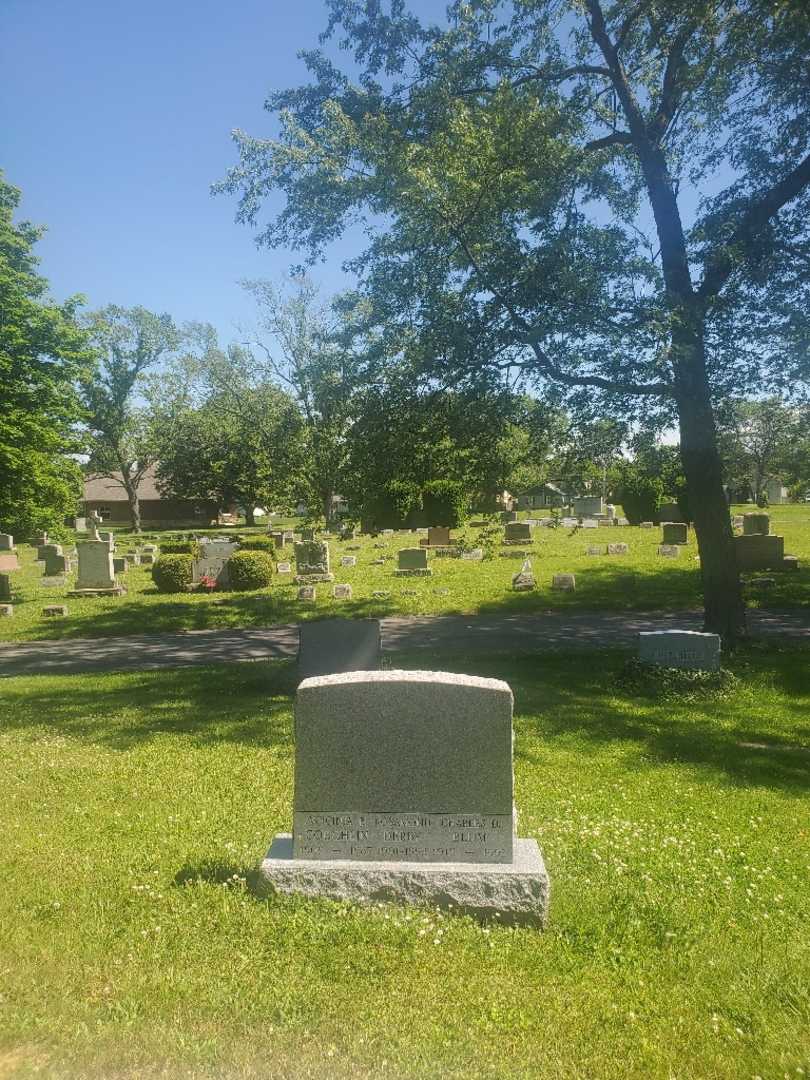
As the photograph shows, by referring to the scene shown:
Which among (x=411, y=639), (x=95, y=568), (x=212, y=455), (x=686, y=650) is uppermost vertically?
(x=212, y=455)

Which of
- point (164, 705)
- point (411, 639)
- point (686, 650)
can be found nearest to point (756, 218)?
point (686, 650)

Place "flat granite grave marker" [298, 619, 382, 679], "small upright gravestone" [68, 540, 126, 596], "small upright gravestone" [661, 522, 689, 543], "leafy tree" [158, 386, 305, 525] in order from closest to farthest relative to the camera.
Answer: "flat granite grave marker" [298, 619, 382, 679], "small upright gravestone" [68, 540, 126, 596], "small upright gravestone" [661, 522, 689, 543], "leafy tree" [158, 386, 305, 525]

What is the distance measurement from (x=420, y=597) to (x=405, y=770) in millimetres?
16252

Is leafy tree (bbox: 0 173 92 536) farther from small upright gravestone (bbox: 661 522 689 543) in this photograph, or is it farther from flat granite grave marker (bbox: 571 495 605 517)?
flat granite grave marker (bbox: 571 495 605 517)

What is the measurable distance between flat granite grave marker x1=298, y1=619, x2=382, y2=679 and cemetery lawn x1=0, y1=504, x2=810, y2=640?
749cm

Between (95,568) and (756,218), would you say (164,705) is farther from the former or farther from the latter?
(95,568)

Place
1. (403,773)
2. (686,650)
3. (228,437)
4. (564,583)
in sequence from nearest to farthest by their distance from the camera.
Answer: (403,773), (686,650), (564,583), (228,437)

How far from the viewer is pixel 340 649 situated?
11.4 meters

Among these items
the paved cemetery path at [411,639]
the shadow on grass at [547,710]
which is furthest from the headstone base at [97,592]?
the shadow on grass at [547,710]

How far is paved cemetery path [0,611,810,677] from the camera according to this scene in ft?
49.2

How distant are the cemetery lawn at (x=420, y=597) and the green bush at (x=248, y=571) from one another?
570 mm

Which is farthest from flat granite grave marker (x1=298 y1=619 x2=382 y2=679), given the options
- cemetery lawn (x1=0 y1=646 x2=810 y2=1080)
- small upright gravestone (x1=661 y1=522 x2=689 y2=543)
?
small upright gravestone (x1=661 y1=522 x2=689 y2=543)

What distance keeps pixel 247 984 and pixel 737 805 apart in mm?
4962

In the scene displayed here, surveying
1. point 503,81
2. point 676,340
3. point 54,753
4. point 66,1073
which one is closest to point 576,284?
point 676,340
